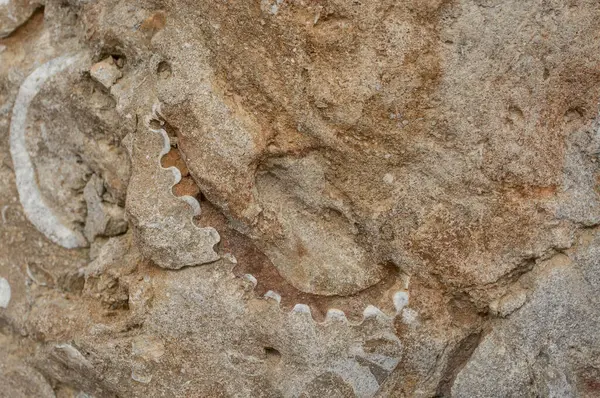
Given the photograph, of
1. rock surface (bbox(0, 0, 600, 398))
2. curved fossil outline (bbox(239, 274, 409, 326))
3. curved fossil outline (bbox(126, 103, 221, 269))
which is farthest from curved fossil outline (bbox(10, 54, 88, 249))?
curved fossil outline (bbox(239, 274, 409, 326))

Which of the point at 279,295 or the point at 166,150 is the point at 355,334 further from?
the point at 166,150

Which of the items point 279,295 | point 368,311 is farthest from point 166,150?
point 368,311

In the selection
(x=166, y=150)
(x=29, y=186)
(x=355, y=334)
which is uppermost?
(x=166, y=150)

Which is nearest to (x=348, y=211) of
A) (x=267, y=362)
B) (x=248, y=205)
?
(x=248, y=205)

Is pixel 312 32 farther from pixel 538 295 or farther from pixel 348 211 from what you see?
pixel 538 295

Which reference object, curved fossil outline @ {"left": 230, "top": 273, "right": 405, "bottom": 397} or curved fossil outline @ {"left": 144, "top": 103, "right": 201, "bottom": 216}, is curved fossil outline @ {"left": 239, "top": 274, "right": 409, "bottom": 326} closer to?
curved fossil outline @ {"left": 230, "top": 273, "right": 405, "bottom": 397}

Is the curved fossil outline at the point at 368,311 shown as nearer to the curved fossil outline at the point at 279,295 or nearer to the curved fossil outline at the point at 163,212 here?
the curved fossil outline at the point at 279,295

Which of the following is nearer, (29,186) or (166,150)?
(166,150)
